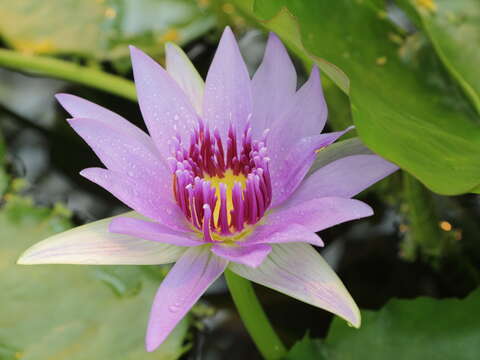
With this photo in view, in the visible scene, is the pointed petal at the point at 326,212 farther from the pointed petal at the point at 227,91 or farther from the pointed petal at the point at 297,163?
the pointed petal at the point at 227,91

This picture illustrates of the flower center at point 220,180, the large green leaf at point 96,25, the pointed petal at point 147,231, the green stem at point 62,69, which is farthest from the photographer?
the large green leaf at point 96,25

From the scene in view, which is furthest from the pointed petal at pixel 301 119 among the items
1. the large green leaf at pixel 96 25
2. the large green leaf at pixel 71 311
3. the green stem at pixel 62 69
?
the large green leaf at pixel 96 25

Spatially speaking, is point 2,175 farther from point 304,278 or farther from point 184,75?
point 304,278

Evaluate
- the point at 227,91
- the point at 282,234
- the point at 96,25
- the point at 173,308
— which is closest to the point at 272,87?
the point at 227,91

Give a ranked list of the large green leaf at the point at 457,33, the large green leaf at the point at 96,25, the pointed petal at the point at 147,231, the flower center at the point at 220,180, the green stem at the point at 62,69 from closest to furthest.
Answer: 1. the pointed petal at the point at 147,231
2. the flower center at the point at 220,180
3. the large green leaf at the point at 457,33
4. the green stem at the point at 62,69
5. the large green leaf at the point at 96,25

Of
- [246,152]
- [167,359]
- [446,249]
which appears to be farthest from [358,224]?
[246,152]

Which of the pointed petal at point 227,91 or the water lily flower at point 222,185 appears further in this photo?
the pointed petal at point 227,91
